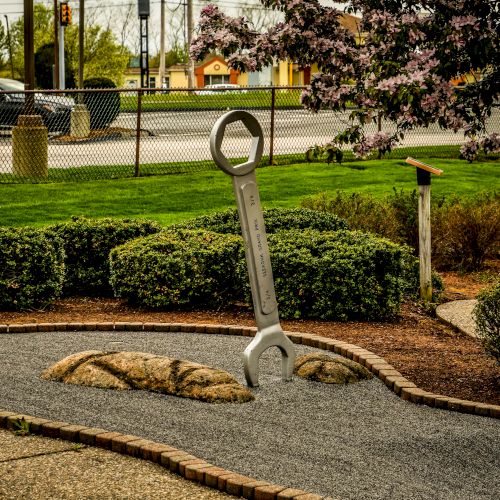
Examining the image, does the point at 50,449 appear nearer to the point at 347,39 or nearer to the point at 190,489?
the point at 190,489

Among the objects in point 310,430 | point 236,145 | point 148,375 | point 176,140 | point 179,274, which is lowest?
point 310,430

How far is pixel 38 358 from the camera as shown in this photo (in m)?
7.92

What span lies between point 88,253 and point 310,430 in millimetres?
4795

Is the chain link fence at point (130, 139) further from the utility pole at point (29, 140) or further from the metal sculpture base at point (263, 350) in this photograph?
the metal sculpture base at point (263, 350)

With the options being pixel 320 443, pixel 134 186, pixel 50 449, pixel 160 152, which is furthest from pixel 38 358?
pixel 160 152

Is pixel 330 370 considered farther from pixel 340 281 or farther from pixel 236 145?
pixel 236 145

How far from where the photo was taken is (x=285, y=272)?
9.35 m

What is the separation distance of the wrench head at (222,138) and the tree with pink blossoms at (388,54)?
0.71 m

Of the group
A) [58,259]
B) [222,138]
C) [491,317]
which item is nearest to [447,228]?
[58,259]

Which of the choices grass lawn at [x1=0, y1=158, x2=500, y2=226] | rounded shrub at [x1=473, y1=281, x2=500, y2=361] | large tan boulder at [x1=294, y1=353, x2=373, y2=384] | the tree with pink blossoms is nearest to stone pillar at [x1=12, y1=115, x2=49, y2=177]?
grass lawn at [x1=0, y1=158, x2=500, y2=226]

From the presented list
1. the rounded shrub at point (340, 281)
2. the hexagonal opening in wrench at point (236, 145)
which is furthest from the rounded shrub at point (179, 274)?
the hexagonal opening in wrench at point (236, 145)

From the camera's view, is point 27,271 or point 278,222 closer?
point 27,271

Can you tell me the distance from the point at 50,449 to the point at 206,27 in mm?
3504

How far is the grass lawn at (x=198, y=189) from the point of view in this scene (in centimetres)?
1564
